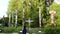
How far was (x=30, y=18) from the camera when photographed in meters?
4.76

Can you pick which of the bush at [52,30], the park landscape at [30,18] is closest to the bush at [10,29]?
the park landscape at [30,18]

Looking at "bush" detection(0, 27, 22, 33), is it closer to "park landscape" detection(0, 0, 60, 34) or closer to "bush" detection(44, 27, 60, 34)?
"park landscape" detection(0, 0, 60, 34)

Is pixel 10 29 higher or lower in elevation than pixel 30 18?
lower

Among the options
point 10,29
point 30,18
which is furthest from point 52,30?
point 10,29

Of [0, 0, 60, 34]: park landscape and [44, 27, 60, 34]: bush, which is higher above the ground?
[0, 0, 60, 34]: park landscape

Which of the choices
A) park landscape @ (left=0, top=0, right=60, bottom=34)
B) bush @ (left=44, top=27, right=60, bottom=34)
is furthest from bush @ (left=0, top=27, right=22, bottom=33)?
bush @ (left=44, top=27, right=60, bottom=34)

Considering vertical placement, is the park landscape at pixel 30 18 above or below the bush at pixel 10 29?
above

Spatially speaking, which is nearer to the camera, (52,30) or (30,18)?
(30,18)

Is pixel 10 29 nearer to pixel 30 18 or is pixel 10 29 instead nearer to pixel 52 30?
pixel 30 18

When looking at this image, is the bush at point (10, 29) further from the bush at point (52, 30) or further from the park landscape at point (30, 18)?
the bush at point (52, 30)

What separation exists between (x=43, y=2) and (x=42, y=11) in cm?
29

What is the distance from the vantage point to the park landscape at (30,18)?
4.71m

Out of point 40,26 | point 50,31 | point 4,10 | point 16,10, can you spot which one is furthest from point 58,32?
point 4,10

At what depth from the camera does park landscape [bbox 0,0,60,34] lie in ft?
15.5
